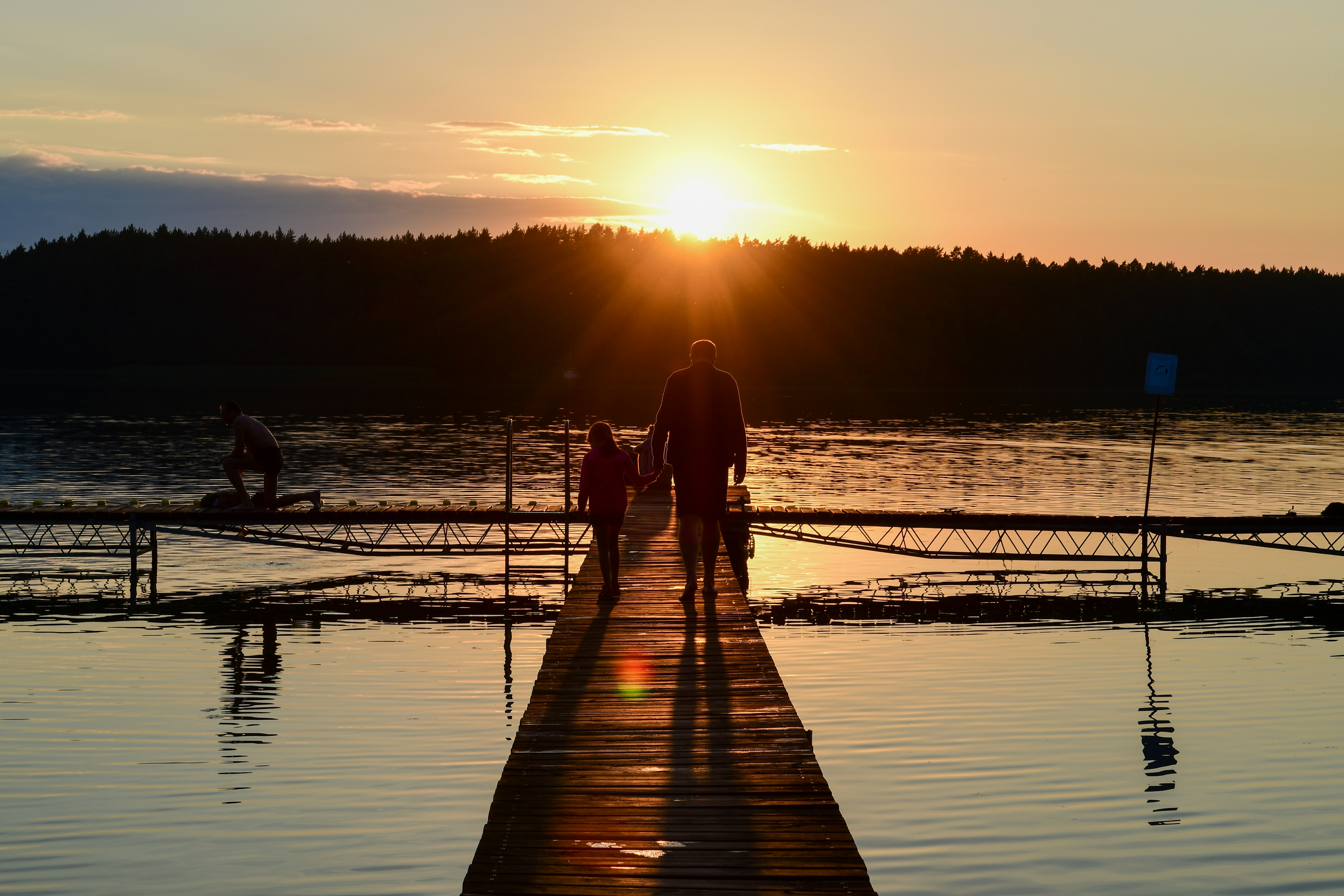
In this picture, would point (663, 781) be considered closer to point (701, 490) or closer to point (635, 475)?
point (701, 490)

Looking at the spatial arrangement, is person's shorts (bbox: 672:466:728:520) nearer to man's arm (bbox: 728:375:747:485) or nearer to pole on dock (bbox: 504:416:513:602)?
man's arm (bbox: 728:375:747:485)

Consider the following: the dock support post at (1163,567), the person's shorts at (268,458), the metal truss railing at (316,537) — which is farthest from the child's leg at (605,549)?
the dock support post at (1163,567)

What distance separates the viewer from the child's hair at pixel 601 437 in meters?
11.5

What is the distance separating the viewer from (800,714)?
1339 cm

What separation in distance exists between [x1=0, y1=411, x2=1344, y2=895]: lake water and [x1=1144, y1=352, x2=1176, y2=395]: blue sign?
13.3 ft

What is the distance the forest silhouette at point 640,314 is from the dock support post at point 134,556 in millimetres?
106124

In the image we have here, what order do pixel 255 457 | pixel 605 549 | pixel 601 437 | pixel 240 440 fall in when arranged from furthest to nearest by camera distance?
pixel 255 457 → pixel 240 440 → pixel 605 549 → pixel 601 437

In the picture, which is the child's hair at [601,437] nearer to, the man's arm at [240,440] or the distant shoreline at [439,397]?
the man's arm at [240,440]

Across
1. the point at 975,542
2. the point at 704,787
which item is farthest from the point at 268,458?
the point at 975,542

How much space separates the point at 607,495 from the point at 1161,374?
49.2 ft

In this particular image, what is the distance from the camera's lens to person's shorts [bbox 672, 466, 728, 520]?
10.2 meters

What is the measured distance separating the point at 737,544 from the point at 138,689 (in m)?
11.5

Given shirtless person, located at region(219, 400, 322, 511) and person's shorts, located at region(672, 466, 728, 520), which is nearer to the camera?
person's shorts, located at region(672, 466, 728, 520)

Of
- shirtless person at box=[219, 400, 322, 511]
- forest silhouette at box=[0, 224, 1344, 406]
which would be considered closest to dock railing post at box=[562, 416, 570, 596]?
shirtless person at box=[219, 400, 322, 511]
